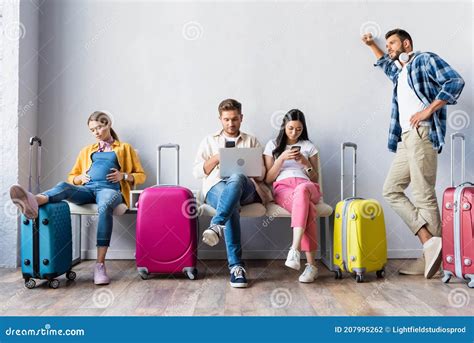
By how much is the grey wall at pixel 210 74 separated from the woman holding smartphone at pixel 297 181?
0.31 metres

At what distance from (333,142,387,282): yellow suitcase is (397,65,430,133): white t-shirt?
0.57 m

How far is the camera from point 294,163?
290 cm

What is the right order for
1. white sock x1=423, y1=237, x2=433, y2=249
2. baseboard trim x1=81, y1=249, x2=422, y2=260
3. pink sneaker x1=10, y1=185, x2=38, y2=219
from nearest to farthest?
pink sneaker x1=10, y1=185, x2=38, y2=219, white sock x1=423, y1=237, x2=433, y2=249, baseboard trim x1=81, y1=249, x2=422, y2=260

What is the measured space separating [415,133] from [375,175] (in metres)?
0.55

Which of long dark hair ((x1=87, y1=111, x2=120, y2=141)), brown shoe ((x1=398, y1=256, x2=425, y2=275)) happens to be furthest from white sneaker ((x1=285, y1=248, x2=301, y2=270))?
long dark hair ((x1=87, y1=111, x2=120, y2=141))

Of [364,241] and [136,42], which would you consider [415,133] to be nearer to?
[364,241]

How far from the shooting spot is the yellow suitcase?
2.53 metres

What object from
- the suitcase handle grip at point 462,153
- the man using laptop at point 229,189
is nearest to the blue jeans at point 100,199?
the man using laptop at point 229,189

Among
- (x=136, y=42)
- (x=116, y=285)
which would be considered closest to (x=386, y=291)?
(x=116, y=285)

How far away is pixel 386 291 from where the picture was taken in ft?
7.62

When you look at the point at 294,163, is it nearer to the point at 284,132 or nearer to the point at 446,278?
the point at 284,132

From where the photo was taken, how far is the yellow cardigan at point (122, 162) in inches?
115

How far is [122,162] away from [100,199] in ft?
1.18

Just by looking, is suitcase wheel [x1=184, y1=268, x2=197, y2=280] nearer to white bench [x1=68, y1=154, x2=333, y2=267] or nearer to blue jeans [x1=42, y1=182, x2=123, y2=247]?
white bench [x1=68, y1=154, x2=333, y2=267]
